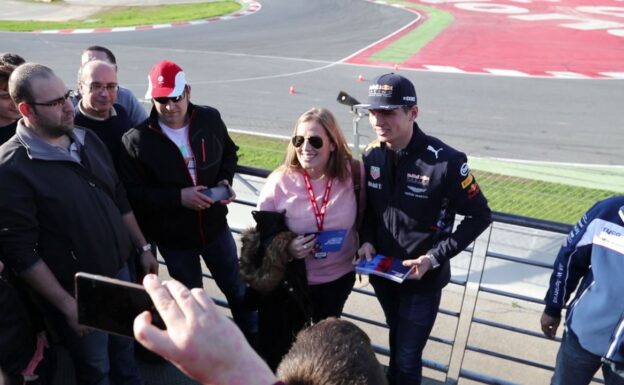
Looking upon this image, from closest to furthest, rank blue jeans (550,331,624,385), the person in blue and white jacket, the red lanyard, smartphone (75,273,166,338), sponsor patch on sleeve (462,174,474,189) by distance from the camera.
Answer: smartphone (75,273,166,338) < the person in blue and white jacket < blue jeans (550,331,624,385) < sponsor patch on sleeve (462,174,474,189) < the red lanyard

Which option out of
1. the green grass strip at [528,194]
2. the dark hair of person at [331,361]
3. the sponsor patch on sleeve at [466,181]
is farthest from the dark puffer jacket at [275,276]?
the green grass strip at [528,194]

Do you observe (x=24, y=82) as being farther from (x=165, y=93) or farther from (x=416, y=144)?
(x=416, y=144)

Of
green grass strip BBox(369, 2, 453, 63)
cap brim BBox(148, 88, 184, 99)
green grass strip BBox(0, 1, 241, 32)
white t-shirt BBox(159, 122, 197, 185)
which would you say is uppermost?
cap brim BBox(148, 88, 184, 99)

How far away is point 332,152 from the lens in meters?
3.61

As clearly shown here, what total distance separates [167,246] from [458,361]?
197 centimetres

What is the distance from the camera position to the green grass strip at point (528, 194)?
26.5ft

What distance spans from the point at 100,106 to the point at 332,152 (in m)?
1.55

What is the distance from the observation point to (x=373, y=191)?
3.59 meters

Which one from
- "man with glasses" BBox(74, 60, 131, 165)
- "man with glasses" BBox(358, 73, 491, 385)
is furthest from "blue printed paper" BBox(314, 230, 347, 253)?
"man with glasses" BBox(74, 60, 131, 165)

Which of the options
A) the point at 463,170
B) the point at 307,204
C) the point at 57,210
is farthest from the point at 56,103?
the point at 463,170

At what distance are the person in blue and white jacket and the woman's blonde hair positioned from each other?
48.4 inches

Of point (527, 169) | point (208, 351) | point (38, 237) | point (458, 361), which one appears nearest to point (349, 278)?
point (458, 361)

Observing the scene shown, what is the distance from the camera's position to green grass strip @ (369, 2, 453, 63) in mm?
21031

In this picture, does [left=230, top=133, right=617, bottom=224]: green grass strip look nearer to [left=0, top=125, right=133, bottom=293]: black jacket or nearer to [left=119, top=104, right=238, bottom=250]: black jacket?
[left=119, top=104, right=238, bottom=250]: black jacket
